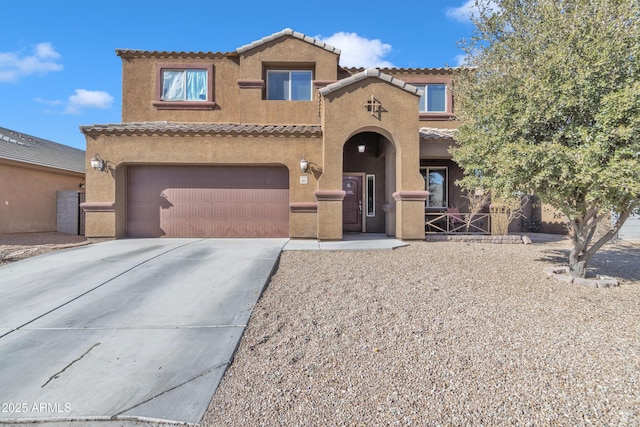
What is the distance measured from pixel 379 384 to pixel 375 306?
180cm

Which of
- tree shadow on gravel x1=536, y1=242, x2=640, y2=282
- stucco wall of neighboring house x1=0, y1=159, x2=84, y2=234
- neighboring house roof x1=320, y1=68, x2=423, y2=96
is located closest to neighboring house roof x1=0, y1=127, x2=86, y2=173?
stucco wall of neighboring house x1=0, y1=159, x2=84, y2=234

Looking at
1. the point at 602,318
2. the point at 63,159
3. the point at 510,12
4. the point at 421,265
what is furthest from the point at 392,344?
the point at 63,159

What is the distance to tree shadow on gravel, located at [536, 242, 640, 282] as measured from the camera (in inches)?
262

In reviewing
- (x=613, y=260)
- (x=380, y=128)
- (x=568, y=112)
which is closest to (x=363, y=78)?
(x=380, y=128)

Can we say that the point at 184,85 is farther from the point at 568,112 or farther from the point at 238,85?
the point at 568,112

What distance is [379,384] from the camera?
2.82 meters

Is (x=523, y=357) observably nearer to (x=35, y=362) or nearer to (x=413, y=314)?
(x=413, y=314)

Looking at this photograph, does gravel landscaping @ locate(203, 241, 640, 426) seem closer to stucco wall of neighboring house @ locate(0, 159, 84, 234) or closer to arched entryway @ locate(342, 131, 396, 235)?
arched entryway @ locate(342, 131, 396, 235)

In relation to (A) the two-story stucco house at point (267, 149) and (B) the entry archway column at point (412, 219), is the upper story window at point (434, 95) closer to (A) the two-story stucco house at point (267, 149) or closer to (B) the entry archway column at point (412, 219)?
(A) the two-story stucco house at point (267, 149)

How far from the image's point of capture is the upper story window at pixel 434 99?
12984mm

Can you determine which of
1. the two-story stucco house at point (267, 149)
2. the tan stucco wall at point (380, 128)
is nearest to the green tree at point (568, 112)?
the tan stucco wall at point (380, 128)

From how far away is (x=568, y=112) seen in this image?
5414mm

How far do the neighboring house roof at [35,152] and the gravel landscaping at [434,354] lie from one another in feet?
48.4

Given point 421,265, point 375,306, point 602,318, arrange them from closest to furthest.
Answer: point 602,318 < point 375,306 < point 421,265
